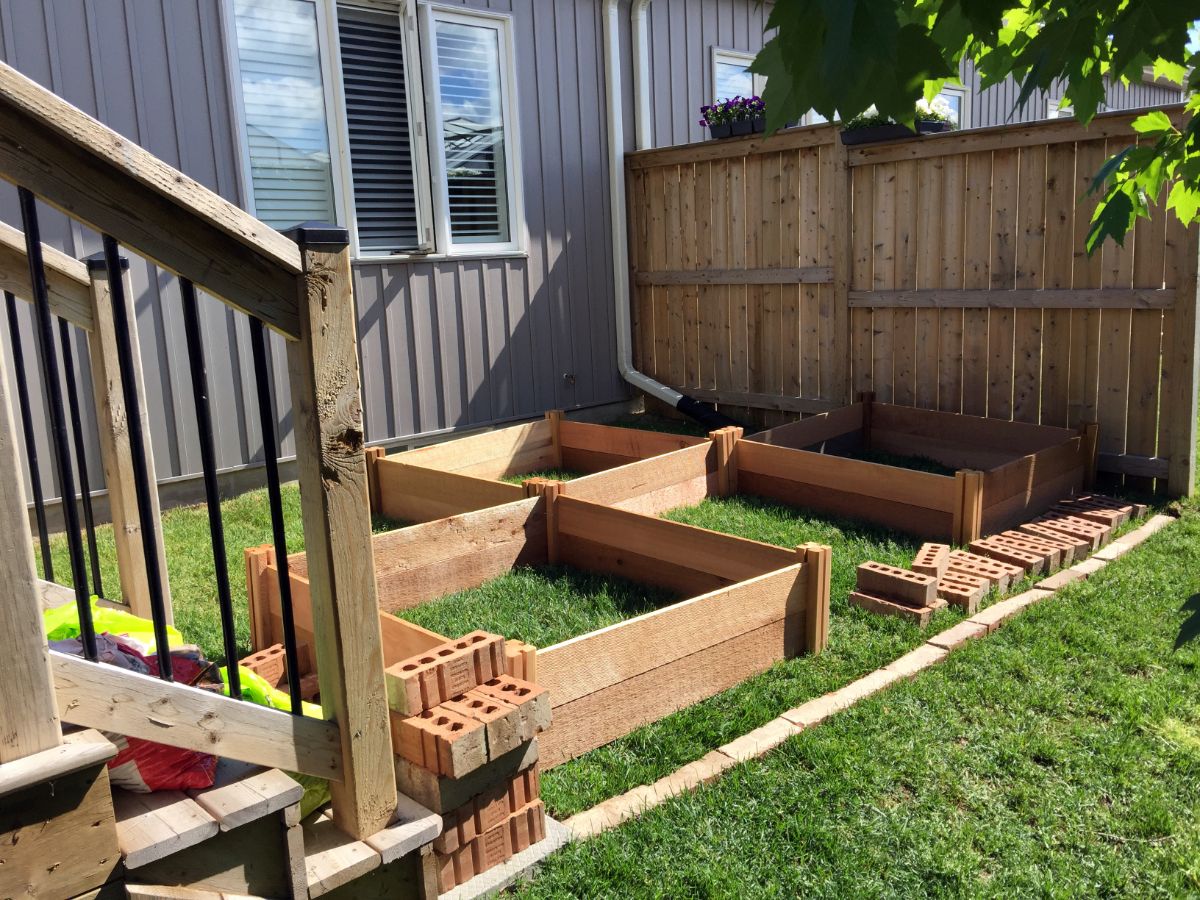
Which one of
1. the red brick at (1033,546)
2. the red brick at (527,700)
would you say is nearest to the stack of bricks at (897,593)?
the red brick at (1033,546)

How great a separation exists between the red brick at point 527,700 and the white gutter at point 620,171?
20.3ft

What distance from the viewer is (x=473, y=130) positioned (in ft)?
25.8

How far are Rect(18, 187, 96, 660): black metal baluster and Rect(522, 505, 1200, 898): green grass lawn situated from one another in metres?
1.36

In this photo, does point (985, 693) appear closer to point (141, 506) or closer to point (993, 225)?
point (141, 506)

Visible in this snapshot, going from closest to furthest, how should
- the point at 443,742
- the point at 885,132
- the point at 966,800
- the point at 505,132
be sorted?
the point at 443,742 < the point at 966,800 < the point at 885,132 < the point at 505,132

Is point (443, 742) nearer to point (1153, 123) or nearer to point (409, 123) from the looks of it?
point (1153, 123)

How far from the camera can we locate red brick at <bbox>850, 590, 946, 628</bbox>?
164 inches

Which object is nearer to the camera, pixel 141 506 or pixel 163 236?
pixel 163 236

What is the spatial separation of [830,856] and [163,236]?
90.0 inches

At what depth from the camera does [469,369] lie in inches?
313

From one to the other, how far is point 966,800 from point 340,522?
206 cm

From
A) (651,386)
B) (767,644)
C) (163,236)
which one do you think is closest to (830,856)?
(767,644)

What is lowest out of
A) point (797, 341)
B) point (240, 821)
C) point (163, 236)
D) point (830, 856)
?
point (830, 856)

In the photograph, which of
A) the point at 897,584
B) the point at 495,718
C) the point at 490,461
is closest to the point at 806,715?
the point at 897,584
